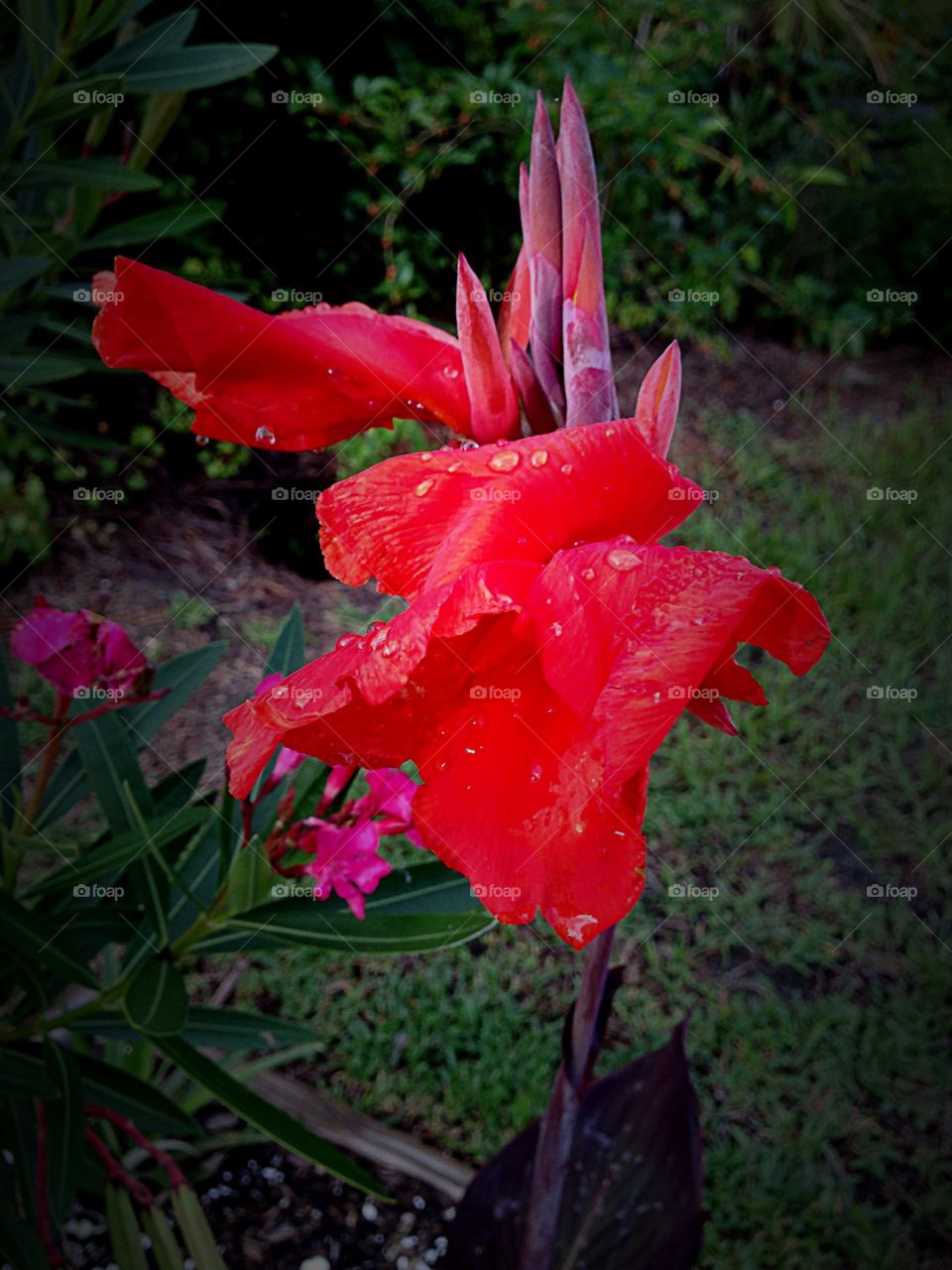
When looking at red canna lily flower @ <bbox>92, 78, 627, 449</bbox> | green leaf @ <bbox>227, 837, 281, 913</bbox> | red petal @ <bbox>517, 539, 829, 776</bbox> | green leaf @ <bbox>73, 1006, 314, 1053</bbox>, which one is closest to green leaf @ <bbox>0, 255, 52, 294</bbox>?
red canna lily flower @ <bbox>92, 78, 627, 449</bbox>

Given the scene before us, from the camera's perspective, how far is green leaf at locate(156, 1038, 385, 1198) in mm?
998

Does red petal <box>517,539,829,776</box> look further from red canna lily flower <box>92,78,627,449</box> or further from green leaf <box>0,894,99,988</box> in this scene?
green leaf <box>0,894,99,988</box>

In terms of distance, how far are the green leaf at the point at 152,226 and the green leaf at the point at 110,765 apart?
755mm

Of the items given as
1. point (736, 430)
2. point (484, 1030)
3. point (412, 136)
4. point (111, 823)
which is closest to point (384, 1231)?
point (484, 1030)

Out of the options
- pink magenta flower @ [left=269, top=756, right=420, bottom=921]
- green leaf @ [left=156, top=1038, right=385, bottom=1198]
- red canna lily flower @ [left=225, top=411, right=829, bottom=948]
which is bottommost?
green leaf @ [left=156, top=1038, right=385, bottom=1198]

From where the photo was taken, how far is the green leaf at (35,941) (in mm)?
1031

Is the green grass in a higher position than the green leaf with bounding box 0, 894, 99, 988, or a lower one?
lower

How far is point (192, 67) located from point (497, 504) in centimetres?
→ 112

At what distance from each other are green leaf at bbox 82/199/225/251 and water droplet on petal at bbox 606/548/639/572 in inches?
49.0

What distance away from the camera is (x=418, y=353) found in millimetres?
692

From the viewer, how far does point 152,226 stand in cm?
155

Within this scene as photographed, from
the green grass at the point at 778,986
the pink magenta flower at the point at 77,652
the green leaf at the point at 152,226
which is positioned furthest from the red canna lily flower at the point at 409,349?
the green grass at the point at 778,986

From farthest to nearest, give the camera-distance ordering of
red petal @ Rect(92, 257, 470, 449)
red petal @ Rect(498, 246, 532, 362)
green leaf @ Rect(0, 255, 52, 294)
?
green leaf @ Rect(0, 255, 52, 294), red petal @ Rect(498, 246, 532, 362), red petal @ Rect(92, 257, 470, 449)

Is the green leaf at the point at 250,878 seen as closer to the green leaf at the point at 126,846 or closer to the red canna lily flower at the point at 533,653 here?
the green leaf at the point at 126,846
